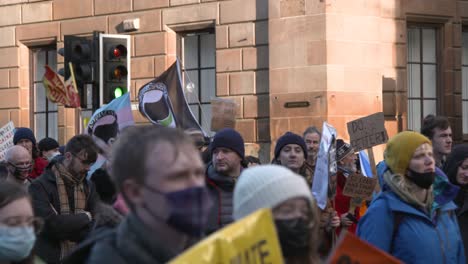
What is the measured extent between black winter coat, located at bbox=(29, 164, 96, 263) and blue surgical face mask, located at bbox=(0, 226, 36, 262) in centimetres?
278

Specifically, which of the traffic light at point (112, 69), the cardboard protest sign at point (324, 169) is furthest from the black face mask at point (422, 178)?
the traffic light at point (112, 69)

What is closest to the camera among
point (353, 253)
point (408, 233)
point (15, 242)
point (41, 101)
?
point (353, 253)

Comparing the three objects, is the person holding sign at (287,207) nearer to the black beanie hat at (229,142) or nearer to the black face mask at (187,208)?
the black face mask at (187,208)

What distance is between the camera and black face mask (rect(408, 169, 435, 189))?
5973 mm

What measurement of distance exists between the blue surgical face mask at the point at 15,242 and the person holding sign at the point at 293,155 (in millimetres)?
4315

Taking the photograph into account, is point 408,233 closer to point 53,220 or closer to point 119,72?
point 53,220

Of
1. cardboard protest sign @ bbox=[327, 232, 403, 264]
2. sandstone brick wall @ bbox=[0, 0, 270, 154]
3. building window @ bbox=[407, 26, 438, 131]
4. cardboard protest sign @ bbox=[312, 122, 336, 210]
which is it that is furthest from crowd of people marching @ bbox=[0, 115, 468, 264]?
building window @ bbox=[407, 26, 438, 131]

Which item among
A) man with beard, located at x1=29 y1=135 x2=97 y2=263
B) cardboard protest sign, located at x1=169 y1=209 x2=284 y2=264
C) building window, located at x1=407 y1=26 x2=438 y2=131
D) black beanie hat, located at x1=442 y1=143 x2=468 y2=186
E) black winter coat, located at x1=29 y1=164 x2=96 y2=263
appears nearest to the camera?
cardboard protest sign, located at x1=169 y1=209 x2=284 y2=264

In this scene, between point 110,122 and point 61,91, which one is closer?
point 110,122

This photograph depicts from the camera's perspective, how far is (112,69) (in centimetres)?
1307

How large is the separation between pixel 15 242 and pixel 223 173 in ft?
9.39

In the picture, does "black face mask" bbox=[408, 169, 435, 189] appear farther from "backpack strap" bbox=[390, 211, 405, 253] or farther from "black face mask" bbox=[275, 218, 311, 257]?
"black face mask" bbox=[275, 218, 311, 257]

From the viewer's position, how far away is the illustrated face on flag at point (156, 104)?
34.1 ft

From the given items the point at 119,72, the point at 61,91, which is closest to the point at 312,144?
the point at 119,72
